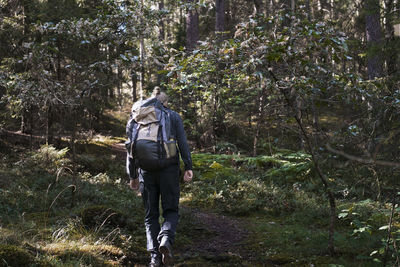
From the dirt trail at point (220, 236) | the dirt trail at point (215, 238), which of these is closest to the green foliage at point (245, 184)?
the dirt trail at point (220, 236)

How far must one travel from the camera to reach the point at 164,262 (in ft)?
13.0

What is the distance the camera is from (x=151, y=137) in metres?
4.28

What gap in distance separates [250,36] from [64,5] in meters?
10.1

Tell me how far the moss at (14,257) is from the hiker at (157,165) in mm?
1445

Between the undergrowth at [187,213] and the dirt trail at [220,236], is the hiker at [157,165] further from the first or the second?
the dirt trail at [220,236]

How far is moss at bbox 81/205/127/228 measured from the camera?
525 cm

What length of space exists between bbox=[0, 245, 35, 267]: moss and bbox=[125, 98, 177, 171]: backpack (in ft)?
5.23

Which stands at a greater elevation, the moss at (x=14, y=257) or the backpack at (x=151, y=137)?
the backpack at (x=151, y=137)

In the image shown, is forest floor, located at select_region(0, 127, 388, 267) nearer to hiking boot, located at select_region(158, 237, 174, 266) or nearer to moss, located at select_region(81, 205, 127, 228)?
moss, located at select_region(81, 205, 127, 228)

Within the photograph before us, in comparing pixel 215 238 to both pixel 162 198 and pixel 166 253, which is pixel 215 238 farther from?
pixel 166 253

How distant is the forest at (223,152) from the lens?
14.4ft

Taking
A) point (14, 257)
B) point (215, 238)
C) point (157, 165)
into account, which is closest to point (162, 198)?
point (157, 165)

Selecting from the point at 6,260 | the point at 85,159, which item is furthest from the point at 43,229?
the point at 85,159

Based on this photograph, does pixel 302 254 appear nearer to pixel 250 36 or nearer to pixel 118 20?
pixel 250 36
